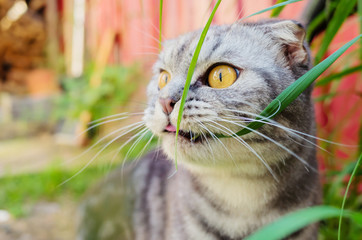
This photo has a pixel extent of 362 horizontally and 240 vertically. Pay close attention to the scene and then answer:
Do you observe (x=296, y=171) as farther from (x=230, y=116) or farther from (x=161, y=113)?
(x=161, y=113)

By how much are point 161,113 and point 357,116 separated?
146 centimetres

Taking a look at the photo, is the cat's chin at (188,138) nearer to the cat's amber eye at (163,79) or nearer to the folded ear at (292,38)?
the cat's amber eye at (163,79)

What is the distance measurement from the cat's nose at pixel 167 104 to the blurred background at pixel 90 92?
0.21 m

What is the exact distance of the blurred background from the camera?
137 cm

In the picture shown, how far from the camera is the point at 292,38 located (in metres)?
0.86

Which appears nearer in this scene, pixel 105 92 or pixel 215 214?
pixel 215 214

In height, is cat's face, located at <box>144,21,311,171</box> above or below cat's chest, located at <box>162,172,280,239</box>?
above

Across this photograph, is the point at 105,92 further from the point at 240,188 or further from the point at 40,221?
the point at 240,188

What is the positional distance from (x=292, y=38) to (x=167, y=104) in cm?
38

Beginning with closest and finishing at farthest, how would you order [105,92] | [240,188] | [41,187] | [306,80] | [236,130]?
[306,80]
[236,130]
[240,188]
[41,187]
[105,92]

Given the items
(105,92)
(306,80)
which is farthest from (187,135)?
(105,92)

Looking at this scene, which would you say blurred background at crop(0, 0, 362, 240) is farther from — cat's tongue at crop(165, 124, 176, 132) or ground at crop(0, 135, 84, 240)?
cat's tongue at crop(165, 124, 176, 132)

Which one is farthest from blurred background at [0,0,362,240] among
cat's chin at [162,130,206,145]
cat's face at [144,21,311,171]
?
cat's chin at [162,130,206,145]

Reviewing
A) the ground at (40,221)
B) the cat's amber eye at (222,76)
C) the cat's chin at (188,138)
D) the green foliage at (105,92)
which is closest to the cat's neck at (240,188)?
the cat's chin at (188,138)
